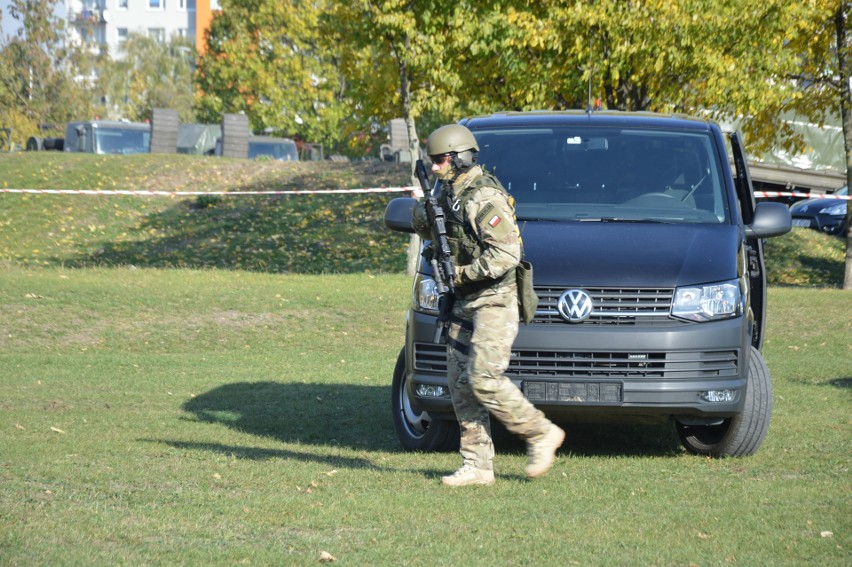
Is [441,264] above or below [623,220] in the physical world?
below

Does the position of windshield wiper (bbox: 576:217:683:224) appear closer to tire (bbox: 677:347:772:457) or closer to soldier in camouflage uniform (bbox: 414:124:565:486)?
tire (bbox: 677:347:772:457)

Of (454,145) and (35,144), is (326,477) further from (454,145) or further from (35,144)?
(35,144)

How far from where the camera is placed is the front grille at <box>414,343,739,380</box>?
6484mm

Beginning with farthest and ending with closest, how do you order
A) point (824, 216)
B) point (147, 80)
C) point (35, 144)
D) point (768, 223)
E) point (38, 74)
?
point (147, 80)
point (38, 74)
point (35, 144)
point (824, 216)
point (768, 223)

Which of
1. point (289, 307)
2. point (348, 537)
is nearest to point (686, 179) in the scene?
point (348, 537)

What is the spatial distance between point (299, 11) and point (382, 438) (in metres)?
44.2

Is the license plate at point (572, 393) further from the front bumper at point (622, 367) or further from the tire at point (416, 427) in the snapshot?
the tire at point (416, 427)

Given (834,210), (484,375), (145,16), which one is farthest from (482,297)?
(145,16)

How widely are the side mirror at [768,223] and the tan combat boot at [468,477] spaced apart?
91.8 inches

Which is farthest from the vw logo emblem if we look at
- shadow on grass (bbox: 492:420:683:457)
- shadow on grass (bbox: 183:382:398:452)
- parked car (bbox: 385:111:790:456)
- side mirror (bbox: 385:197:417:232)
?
shadow on grass (bbox: 183:382:398:452)

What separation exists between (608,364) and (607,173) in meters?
1.65

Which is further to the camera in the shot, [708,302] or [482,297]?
[708,302]

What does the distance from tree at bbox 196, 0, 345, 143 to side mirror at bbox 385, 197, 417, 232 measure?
43.3 metres

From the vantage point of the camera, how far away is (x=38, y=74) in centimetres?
4912
